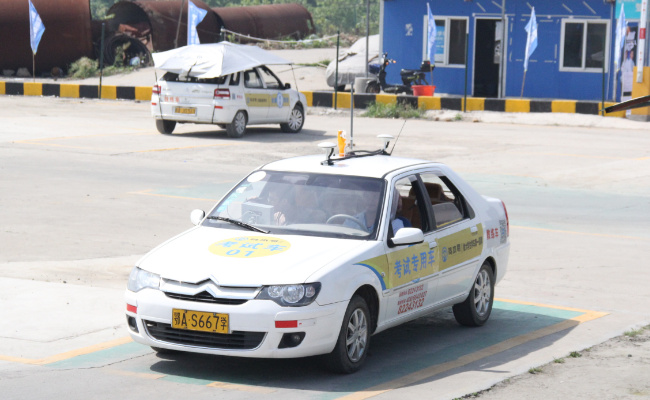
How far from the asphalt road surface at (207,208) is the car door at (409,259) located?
38 centimetres

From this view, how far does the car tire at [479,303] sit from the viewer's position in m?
8.41

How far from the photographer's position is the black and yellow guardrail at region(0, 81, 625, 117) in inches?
1131

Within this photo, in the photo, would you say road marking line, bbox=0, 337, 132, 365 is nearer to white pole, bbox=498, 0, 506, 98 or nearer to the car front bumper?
the car front bumper

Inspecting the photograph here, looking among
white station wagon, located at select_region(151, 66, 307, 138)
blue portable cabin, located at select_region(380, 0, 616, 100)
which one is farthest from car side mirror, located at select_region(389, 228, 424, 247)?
blue portable cabin, located at select_region(380, 0, 616, 100)

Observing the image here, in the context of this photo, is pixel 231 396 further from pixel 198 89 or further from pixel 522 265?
pixel 198 89

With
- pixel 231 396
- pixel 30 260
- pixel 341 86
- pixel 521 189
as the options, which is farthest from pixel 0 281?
pixel 341 86

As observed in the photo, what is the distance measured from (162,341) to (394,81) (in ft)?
94.2

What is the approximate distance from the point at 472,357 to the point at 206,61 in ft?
54.9

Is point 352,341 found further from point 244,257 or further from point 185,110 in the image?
point 185,110

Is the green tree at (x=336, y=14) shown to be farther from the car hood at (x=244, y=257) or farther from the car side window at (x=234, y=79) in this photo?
the car hood at (x=244, y=257)

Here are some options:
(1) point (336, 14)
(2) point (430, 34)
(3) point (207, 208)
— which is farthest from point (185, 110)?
(1) point (336, 14)

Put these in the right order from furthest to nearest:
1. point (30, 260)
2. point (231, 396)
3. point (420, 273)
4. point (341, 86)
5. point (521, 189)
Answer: point (341, 86), point (521, 189), point (30, 260), point (420, 273), point (231, 396)

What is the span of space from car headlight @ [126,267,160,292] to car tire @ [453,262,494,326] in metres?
2.77

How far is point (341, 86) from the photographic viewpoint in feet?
113
